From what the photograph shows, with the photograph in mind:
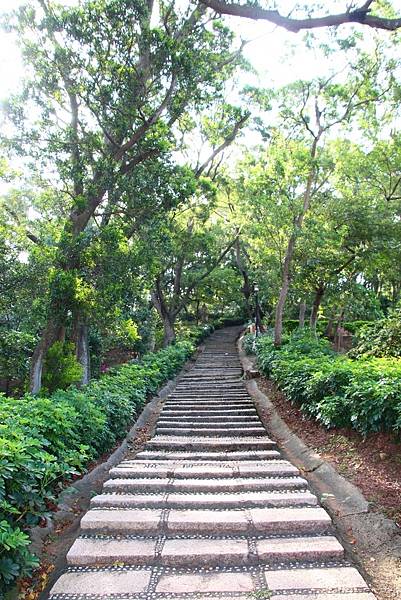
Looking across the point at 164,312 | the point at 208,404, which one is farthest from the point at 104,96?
the point at 164,312

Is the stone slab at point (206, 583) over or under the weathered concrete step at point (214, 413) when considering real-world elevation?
over

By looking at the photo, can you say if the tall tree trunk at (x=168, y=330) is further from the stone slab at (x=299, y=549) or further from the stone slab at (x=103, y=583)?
the stone slab at (x=103, y=583)

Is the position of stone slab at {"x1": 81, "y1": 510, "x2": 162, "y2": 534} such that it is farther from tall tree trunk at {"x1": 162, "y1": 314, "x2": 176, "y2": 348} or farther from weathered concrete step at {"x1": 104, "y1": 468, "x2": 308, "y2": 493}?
tall tree trunk at {"x1": 162, "y1": 314, "x2": 176, "y2": 348}

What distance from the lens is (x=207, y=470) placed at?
441cm

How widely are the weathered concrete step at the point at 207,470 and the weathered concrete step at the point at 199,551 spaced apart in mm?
1314

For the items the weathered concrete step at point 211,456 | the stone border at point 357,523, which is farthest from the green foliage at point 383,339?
the weathered concrete step at point 211,456

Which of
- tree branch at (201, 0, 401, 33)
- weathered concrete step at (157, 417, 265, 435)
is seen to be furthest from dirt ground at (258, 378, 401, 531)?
tree branch at (201, 0, 401, 33)

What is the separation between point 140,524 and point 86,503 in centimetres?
108

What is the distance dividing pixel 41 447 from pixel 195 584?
1.70m

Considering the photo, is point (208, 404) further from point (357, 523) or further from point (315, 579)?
point (315, 579)

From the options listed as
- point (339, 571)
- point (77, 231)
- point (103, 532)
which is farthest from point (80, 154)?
point (339, 571)

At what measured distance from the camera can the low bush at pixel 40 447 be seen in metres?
2.50

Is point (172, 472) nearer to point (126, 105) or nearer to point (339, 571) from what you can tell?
point (339, 571)

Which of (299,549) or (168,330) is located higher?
(168,330)
